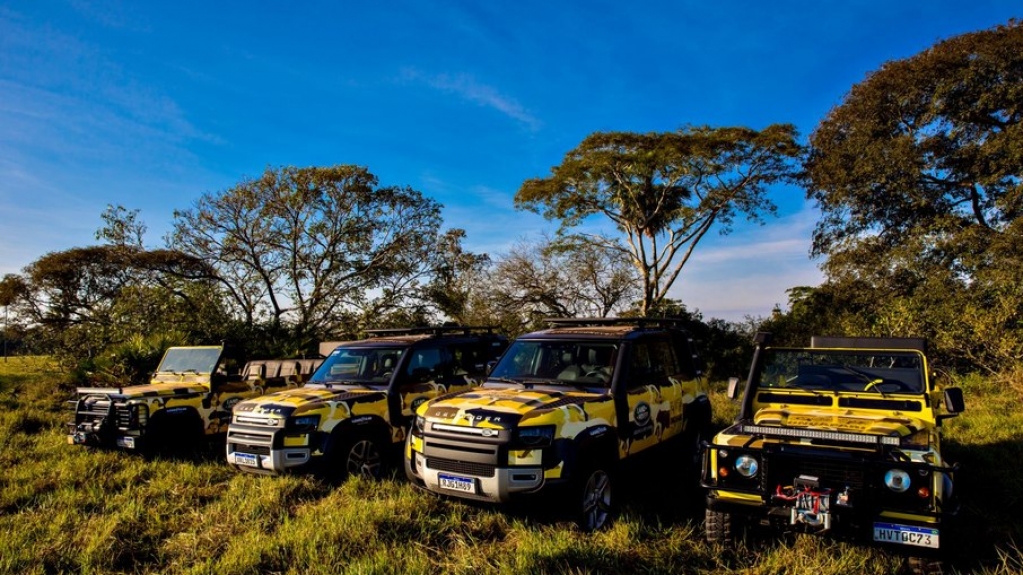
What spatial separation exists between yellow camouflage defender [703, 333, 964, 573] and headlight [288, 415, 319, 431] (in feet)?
13.3

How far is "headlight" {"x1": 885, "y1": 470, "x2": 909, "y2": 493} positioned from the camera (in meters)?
3.90

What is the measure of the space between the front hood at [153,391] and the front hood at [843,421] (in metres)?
7.53

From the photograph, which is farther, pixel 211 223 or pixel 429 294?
pixel 429 294

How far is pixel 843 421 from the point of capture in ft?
16.4

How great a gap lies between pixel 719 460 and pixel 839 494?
0.79m

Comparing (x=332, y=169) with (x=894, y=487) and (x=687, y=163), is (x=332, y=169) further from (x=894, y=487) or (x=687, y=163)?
(x=894, y=487)

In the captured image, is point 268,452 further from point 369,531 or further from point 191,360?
point 191,360

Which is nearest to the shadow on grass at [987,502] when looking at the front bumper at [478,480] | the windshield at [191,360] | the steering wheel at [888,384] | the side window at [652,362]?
the steering wheel at [888,384]

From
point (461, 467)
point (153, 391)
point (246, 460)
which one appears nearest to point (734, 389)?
point (461, 467)

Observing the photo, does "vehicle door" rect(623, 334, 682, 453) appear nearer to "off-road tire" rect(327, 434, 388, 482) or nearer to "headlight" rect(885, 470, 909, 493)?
"headlight" rect(885, 470, 909, 493)

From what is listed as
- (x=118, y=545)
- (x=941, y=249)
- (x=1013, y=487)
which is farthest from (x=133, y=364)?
(x=941, y=249)

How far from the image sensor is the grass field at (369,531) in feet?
14.1

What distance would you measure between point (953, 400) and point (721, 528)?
7.27 feet

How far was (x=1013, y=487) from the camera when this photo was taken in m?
5.99
